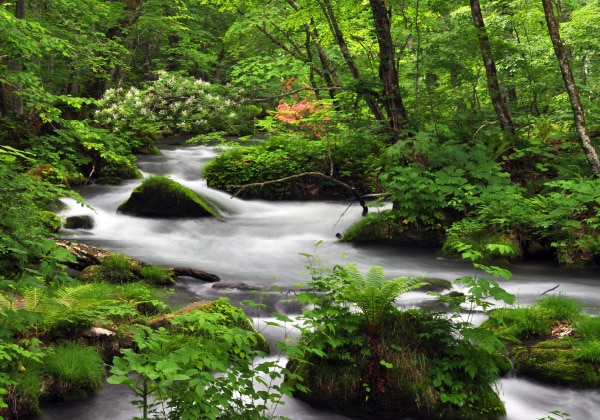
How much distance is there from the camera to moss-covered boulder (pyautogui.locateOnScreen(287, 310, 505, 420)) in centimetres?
446

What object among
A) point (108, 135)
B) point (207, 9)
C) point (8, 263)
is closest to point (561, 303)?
point (108, 135)

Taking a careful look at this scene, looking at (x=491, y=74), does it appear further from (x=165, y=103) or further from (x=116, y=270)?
(x=116, y=270)

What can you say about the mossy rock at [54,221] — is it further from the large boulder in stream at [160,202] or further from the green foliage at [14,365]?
the green foliage at [14,365]

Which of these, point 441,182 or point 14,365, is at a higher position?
point 441,182

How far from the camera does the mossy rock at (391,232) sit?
11.1m

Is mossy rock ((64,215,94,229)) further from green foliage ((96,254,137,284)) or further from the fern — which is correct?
the fern

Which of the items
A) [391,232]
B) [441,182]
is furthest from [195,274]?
[441,182]

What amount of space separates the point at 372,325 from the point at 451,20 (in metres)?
11.0

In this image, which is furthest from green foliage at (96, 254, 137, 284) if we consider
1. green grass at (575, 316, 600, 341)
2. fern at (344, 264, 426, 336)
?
green grass at (575, 316, 600, 341)

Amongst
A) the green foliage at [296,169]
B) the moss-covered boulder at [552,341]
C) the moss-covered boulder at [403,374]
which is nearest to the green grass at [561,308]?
the moss-covered boulder at [552,341]

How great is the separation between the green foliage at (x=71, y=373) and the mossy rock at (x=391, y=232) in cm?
742

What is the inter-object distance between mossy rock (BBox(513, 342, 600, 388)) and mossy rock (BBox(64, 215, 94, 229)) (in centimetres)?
970

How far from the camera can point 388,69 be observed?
37.0 feet

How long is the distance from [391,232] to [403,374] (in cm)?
683
